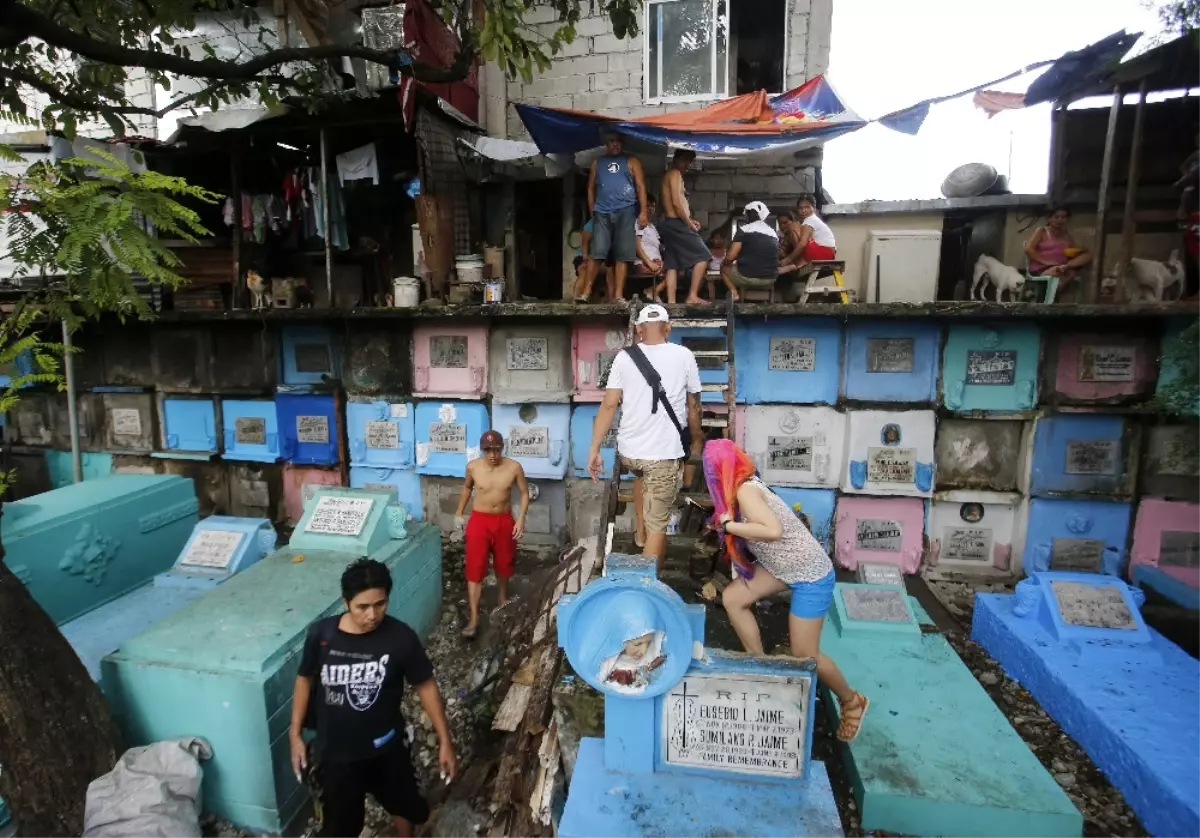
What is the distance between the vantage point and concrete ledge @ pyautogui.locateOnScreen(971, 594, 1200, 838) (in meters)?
3.82

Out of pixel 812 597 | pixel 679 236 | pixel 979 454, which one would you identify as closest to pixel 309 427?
pixel 679 236

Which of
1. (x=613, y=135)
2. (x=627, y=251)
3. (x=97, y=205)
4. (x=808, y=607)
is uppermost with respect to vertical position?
(x=613, y=135)

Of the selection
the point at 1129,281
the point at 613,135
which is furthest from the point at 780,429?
the point at 1129,281

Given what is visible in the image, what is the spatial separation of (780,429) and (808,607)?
4.51 m

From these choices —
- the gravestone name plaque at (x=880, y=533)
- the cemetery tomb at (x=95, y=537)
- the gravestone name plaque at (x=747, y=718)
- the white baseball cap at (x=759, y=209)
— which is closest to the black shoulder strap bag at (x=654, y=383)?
the gravestone name plaque at (x=747, y=718)

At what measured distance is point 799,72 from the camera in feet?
30.1

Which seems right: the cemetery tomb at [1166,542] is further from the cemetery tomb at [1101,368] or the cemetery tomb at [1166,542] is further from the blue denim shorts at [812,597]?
the blue denim shorts at [812,597]

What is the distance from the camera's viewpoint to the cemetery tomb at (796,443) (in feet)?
25.8

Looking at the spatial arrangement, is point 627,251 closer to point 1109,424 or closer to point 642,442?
point 642,442

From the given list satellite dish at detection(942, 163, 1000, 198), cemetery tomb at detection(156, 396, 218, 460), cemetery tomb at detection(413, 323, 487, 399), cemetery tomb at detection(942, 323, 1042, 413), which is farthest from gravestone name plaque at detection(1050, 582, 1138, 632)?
cemetery tomb at detection(156, 396, 218, 460)

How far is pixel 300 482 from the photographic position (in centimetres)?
950

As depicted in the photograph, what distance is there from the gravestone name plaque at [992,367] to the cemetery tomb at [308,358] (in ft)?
26.6

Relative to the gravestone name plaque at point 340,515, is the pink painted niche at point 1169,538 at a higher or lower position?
lower

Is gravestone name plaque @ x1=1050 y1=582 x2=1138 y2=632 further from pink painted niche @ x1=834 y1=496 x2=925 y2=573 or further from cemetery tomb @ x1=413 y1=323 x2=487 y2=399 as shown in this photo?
cemetery tomb @ x1=413 y1=323 x2=487 y2=399
